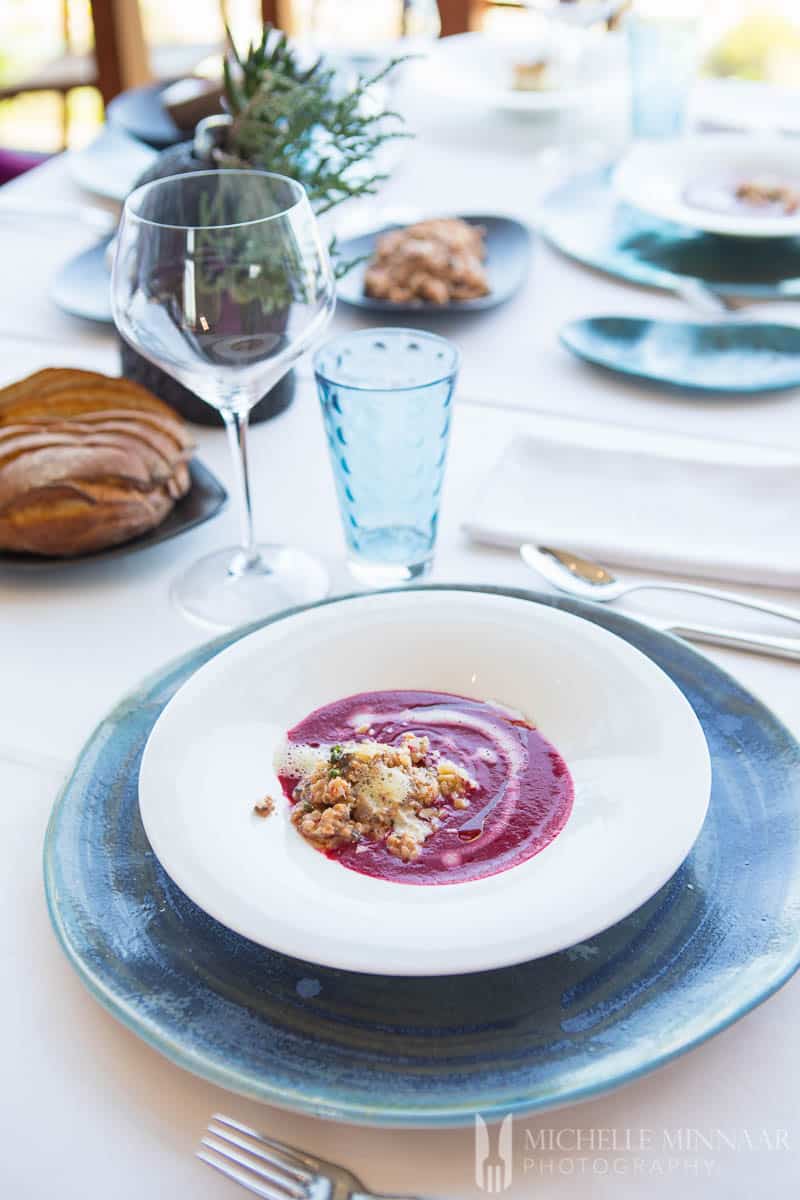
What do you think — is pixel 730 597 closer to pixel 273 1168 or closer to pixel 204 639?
pixel 204 639

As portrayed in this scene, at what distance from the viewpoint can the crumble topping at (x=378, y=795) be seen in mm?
690

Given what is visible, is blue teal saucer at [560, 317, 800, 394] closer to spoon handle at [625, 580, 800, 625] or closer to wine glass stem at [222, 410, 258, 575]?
spoon handle at [625, 580, 800, 625]

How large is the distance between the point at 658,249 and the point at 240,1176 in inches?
53.2

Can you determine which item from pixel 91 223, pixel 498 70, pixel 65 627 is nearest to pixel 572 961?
pixel 65 627

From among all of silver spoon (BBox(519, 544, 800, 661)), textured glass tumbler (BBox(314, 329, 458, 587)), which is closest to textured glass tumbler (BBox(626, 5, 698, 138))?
textured glass tumbler (BBox(314, 329, 458, 587))

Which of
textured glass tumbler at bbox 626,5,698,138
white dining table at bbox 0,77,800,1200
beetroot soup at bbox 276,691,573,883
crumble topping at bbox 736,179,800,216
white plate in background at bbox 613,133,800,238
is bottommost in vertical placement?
white dining table at bbox 0,77,800,1200

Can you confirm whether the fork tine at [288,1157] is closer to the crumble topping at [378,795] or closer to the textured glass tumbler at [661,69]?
the crumble topping at [378,795]

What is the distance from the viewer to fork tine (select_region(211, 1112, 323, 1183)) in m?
0.54

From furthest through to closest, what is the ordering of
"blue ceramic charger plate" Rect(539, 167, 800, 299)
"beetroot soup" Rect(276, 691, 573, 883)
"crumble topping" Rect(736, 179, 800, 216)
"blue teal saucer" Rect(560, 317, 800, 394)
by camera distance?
"crumble topping" Rect(736, 179, 800, 216) → "blue ceramic charger plate" Rect(539, 167, 800, 299) → "blue teal saucer" Rect(560, 317, 800, 394) → "beetroot soup" Rect(276, 691, 573, 883)

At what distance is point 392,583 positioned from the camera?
38.9 inches

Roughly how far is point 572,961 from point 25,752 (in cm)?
42

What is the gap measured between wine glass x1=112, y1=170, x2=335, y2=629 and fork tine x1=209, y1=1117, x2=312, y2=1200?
17.7 inches

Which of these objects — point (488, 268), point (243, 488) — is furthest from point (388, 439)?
point (488, 268)

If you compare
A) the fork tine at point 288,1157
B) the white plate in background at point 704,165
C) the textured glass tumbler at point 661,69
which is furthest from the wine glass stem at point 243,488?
the textured glass tumbler at point 661,69
